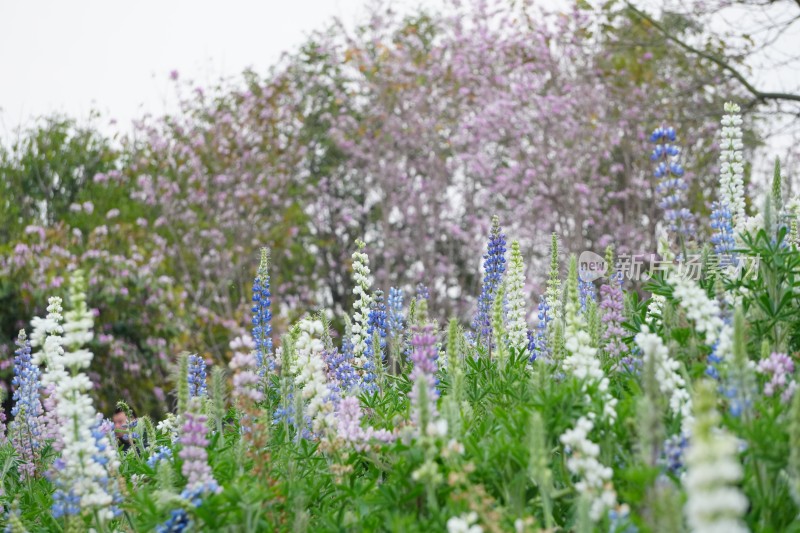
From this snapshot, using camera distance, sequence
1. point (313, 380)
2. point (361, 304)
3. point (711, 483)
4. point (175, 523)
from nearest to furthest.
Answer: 1. point (711, 483)
2. point (175, 523)
3. point (313, 380)
4. point (361, 304)

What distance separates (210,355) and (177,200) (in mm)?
3144

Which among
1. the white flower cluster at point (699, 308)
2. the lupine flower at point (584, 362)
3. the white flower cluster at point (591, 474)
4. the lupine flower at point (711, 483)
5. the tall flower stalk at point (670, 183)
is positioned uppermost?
the tall flower stalk at point (670, 183)

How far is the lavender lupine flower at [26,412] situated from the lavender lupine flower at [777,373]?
3.53 metres

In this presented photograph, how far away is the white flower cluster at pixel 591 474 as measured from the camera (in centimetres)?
213

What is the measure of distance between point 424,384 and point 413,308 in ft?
7.38

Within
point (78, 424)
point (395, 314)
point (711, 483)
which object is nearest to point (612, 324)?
point (395, 314)

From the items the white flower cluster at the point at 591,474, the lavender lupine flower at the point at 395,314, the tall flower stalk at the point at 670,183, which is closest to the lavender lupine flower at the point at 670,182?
the tall flower stalk at the point at 670,183

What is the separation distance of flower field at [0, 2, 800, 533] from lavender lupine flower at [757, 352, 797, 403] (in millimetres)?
22

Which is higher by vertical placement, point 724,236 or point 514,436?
point 724,236

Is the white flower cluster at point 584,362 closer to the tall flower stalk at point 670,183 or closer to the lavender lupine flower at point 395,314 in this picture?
the tall flower stalk at point 670,183

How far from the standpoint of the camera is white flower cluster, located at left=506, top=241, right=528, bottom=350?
4160mm

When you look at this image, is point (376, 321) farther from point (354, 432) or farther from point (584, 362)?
point (584, 362)

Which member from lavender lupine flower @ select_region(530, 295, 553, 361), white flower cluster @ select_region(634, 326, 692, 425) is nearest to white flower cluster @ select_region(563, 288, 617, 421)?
white flower cluster @ select_region(634, 326, 692, 425)

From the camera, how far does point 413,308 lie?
451cm
